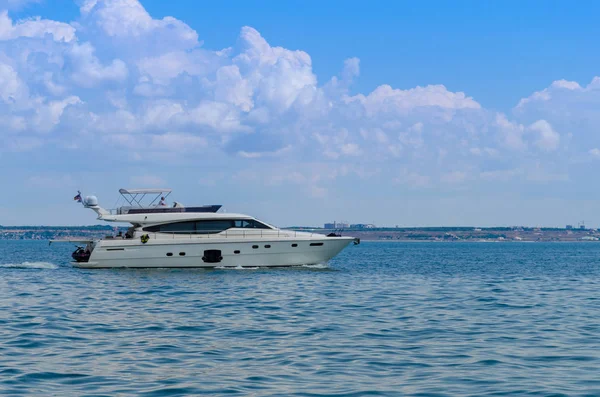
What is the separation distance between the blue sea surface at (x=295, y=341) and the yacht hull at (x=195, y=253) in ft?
33.8

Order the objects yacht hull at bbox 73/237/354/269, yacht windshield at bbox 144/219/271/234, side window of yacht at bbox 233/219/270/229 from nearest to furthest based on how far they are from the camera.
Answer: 1. yacht hull at bbox 73/237/354/269
2. yacht windshield at bbox 144/219/271/234
3. side window of yacht at bbox 233/219/270/229

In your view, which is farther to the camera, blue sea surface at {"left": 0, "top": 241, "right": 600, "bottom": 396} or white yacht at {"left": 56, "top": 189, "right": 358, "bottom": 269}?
white yacht at {"left": 56, "top": 189, "right": 358, "bottom": 269}

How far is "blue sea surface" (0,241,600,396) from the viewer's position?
14094 mm

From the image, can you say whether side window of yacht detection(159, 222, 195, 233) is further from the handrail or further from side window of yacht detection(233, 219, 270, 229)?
side window of yacht detection(233, 219, 270, 229)

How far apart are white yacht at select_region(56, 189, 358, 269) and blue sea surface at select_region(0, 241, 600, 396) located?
34.0ft

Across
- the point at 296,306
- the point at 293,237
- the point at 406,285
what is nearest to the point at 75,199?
the point at 293,237

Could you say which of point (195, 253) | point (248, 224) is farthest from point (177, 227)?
point (248, 224)

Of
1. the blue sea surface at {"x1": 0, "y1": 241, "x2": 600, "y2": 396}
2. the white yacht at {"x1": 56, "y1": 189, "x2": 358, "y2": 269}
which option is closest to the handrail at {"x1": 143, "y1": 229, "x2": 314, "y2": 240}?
the white yacht at {"x1": 56, "y1": 189, "x2": 358, "y2": 269}

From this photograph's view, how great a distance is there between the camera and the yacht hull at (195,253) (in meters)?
45.2

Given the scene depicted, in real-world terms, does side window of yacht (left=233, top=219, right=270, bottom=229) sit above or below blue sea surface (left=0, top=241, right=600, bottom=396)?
above

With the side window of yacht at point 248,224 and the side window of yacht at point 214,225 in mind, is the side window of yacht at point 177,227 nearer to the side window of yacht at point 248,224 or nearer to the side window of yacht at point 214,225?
the side window of yacht at point 214,225

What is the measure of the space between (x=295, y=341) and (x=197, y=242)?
2680cm

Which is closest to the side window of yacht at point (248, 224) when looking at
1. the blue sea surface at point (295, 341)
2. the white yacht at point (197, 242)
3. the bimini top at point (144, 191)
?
the white yacht at point (197, 242)

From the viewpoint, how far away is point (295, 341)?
19078 mm
